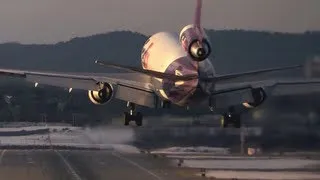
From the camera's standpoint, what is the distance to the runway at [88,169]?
4503cm

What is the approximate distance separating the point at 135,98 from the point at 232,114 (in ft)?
18.1

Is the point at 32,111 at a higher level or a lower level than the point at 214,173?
higher

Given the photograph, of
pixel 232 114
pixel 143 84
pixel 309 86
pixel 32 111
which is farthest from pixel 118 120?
pixel 32 111

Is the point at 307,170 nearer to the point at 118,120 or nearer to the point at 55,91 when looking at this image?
the point at 118,120

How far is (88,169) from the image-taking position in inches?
2031

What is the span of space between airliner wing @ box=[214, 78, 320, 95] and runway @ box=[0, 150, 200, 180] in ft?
20.6

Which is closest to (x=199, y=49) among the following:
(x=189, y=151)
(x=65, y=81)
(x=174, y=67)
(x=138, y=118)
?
(x=174, y=67)

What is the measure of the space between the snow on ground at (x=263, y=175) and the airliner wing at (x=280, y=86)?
18.0ft

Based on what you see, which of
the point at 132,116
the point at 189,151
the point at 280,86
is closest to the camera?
the point at 280,86

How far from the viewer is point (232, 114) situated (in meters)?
43.2

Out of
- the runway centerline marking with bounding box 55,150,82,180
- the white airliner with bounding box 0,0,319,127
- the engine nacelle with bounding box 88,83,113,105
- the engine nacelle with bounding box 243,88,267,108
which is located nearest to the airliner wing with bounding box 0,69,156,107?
the white airliner with bounding box 0,0,319,127

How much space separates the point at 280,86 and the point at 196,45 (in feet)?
29.2

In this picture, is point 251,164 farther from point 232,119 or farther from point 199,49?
point 199,49

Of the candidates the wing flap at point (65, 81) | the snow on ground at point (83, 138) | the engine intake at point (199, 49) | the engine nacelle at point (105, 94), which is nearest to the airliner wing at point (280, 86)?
the engine intake at point (199, 49)
